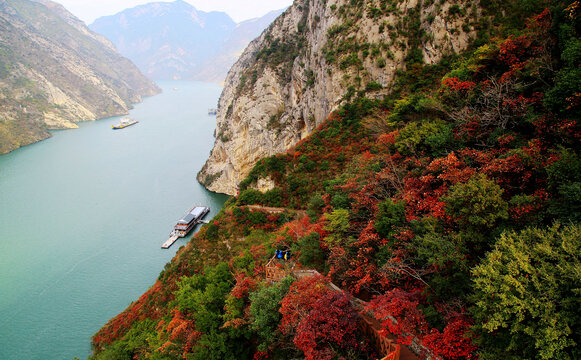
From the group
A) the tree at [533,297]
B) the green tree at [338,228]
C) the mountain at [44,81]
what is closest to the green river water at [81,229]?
the mountain at [44,81]

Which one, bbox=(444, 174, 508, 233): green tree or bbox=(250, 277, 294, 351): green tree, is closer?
bbox=(444, 174, 508, 233): green tree

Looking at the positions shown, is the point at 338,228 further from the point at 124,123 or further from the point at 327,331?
the point at 124,123

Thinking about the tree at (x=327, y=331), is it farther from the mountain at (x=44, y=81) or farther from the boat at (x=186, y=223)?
the mountain at (x=44, y=81)

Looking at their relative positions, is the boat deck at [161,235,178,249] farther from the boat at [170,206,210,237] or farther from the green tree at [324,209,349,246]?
the green tree at [324,209,349,246]

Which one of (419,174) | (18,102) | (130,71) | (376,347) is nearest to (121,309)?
(376,347)

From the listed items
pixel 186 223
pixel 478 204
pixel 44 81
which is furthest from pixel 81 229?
pixel 44 81

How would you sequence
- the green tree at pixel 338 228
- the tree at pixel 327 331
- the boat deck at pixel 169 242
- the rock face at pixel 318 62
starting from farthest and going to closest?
the boat deck at pixel 169 242 < the rock face at pixel 318 62 < the green tree at pixel 338 228 < the tree at pixel 327 331

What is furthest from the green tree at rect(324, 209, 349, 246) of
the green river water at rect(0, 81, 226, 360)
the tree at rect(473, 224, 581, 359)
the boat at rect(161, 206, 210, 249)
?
the boat at rect(161, 206, 210, 249)
